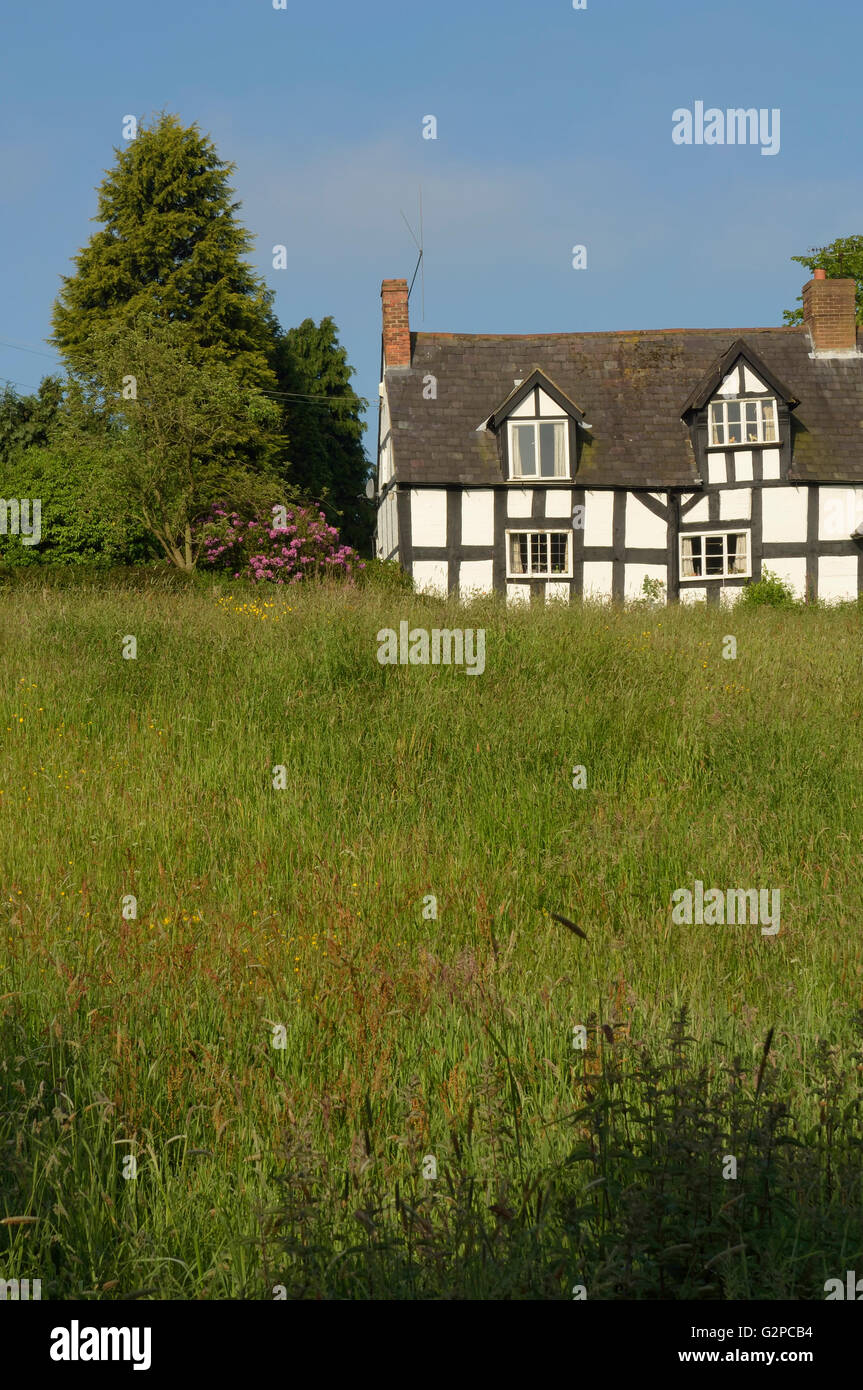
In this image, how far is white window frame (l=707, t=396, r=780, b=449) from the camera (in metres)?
27.2

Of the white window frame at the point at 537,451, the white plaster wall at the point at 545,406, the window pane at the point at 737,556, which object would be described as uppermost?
the white plaster wall at the point at 545,406

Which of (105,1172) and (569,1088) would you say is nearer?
(105,1172)

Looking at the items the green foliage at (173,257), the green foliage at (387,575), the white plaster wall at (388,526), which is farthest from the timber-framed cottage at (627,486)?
the green foliage at (173,257)

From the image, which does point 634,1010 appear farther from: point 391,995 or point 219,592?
point 219,592

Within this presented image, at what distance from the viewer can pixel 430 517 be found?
1062 inches

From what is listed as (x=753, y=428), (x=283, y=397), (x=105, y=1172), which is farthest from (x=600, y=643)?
(x=283, y=397)

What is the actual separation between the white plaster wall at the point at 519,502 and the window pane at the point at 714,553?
15.3 ft

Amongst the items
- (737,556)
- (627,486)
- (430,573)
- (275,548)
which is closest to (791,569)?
(737,556)

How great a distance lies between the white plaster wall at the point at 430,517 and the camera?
26.9 metres

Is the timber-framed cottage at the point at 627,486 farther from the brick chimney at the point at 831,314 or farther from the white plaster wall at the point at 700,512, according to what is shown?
the brick chimney at the point at 831,314

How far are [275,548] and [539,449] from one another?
23.2ft

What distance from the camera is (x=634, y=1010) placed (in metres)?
3.73

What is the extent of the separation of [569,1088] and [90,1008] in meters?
1.80

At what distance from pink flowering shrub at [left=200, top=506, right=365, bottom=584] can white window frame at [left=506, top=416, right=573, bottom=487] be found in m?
4.61
